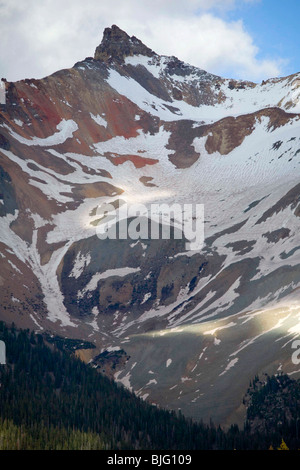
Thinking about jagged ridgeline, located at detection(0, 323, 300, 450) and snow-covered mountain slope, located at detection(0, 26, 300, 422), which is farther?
snow-covered mountain slope, located at detection(0, 26, 300, 422)

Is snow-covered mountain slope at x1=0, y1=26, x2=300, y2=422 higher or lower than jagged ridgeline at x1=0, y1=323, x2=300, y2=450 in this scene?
higher

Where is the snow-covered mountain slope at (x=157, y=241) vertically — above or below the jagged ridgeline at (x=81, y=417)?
above

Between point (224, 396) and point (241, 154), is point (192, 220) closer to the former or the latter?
point (241, 154)

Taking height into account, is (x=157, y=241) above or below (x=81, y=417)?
above

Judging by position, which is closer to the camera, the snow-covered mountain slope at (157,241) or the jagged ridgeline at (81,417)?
the jagged ridgeline at (81,417)
